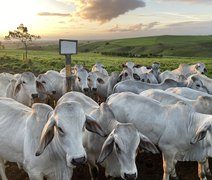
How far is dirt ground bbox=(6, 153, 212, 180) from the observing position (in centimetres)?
643

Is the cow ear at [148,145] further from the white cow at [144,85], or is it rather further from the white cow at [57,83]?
the white cow at [57,83]

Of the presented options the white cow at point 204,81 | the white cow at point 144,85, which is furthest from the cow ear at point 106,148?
the white cow at point 204,81

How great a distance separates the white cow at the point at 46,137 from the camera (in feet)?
13.3

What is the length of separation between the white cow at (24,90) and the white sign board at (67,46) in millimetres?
1098

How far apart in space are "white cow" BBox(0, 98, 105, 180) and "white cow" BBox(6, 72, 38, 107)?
3.18 metres

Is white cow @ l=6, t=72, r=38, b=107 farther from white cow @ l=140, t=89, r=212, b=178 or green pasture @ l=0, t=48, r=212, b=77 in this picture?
green pasture @ l=0, t=48, r=212, b=77

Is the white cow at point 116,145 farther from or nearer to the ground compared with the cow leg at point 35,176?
farther from the ground

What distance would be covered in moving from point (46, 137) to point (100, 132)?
81 centimetres

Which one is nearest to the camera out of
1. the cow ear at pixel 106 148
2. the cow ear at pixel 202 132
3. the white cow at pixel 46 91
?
the cow ear at pixel 106 148

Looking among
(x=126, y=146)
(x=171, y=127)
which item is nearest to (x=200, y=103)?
(x=171, y=127)

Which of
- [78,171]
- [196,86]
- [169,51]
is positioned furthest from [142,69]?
[169,51]

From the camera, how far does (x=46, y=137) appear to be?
4.12 meters

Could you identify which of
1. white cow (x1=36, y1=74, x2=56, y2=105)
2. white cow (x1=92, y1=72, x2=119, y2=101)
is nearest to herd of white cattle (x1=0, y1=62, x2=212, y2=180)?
white cow (x1=36, y1=74, x2=56, y2=105)

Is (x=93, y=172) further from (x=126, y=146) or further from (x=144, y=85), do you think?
(x=144, y=85)
